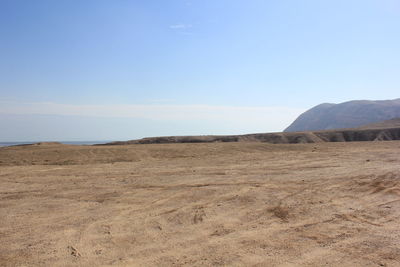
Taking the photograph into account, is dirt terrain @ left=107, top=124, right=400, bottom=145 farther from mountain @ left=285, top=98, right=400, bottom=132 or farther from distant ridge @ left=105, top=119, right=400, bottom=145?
mountain @ left=285, top=98, right=400, bottom=132

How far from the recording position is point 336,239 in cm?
646

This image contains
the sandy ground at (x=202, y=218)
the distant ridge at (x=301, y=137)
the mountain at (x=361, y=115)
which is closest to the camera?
the sandy ground at (x=202, y=218)

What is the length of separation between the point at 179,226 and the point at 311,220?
10.5ft

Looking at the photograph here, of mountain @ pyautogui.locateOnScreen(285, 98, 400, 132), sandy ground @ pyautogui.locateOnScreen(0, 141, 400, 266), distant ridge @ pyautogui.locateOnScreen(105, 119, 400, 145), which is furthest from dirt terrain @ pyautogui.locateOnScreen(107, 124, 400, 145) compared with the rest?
mountain @ pyautogui.locateOnScreen(285, 98, 400, 132)

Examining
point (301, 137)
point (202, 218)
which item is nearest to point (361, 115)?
point (301, 137)

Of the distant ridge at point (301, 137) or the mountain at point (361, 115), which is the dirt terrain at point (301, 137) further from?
the mountain at point (361, 115)

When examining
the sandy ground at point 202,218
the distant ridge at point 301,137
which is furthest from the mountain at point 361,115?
the sandy ground at point 202,218

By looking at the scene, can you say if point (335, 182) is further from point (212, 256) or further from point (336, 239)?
point (212, 256)

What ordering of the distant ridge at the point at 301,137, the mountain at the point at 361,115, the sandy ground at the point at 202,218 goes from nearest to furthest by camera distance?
the sandy ground at the point at 202,218 → the distant ridge at the point at 301,137 → the mountain at the point at 361,115

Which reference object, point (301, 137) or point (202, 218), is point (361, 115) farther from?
point (202, 218)

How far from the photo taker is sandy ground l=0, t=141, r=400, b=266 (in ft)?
18.8

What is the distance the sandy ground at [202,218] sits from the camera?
574cm

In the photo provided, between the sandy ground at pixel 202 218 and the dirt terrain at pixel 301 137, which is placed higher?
the dirt terrain at pixel 301 137

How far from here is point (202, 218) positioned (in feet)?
26.2
